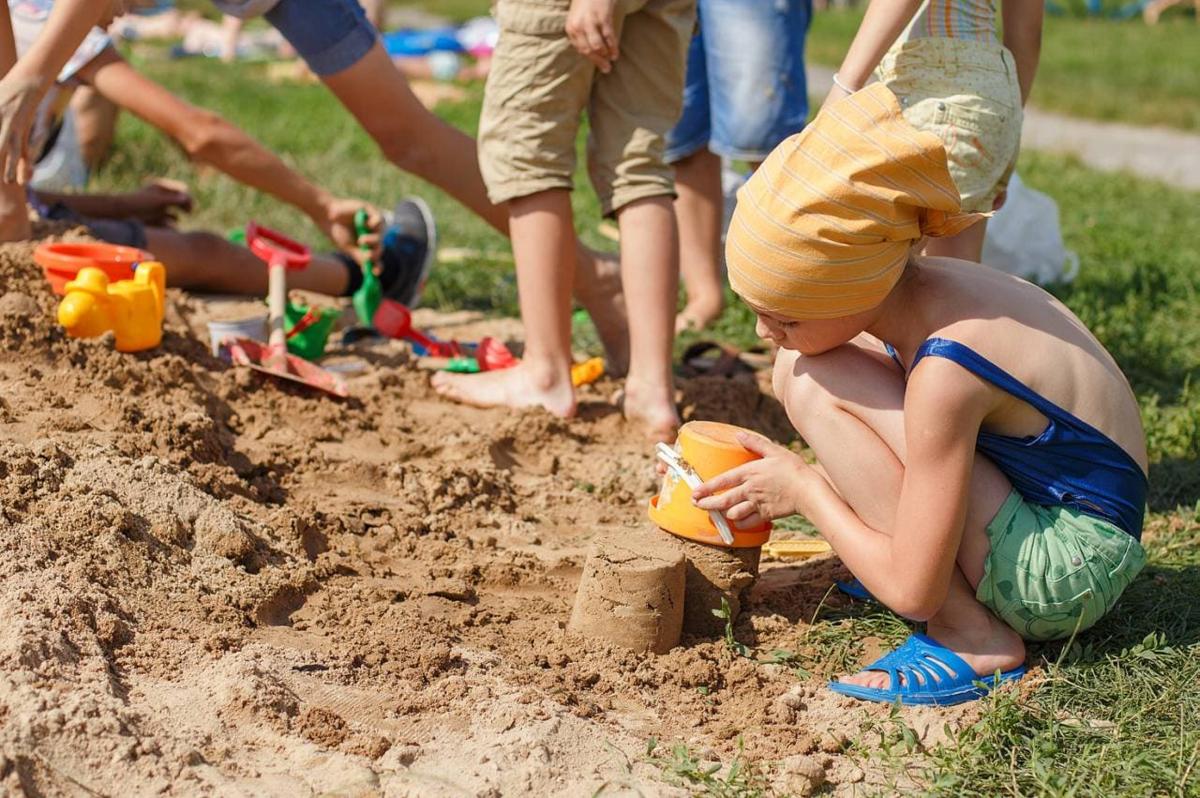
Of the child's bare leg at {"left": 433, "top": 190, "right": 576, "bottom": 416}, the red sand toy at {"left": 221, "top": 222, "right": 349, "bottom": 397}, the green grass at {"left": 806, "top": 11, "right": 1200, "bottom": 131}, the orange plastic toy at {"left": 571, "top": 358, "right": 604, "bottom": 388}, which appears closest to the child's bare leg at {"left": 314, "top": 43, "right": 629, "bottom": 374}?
the orange plastic toy at {"left": 571, "top": 358, "right": 604, "bottom": 388}

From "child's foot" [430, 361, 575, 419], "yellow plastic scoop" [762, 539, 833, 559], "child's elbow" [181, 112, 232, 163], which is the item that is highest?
"child's elbow" [181, 112, 232, 163]

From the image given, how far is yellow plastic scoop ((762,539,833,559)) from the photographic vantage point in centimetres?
291

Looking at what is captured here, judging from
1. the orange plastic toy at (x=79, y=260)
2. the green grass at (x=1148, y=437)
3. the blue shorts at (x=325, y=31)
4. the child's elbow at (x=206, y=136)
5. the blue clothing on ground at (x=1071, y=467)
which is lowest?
the green grass at (x=1148, y=437)

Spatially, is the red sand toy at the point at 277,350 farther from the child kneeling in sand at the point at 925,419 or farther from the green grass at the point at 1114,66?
the green grass at the point at 1114,66

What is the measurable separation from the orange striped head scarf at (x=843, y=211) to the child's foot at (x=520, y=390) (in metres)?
1.40

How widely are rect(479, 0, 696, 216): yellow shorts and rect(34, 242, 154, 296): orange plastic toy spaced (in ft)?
3.18

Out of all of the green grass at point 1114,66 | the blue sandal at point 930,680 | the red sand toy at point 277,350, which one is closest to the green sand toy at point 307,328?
the red sand toy at point 277,350

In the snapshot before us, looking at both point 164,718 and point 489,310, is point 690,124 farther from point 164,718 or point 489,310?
point 164,718

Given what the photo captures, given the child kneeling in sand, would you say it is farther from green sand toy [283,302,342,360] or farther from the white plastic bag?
the white plastic bag

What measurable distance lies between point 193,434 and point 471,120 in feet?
19.2

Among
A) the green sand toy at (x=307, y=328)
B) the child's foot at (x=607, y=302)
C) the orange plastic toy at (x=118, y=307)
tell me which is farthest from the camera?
the child's foot at (x=607, y=302)

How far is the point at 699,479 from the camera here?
2408 mm

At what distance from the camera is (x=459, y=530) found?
2902mm

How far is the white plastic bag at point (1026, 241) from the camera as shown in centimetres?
498
